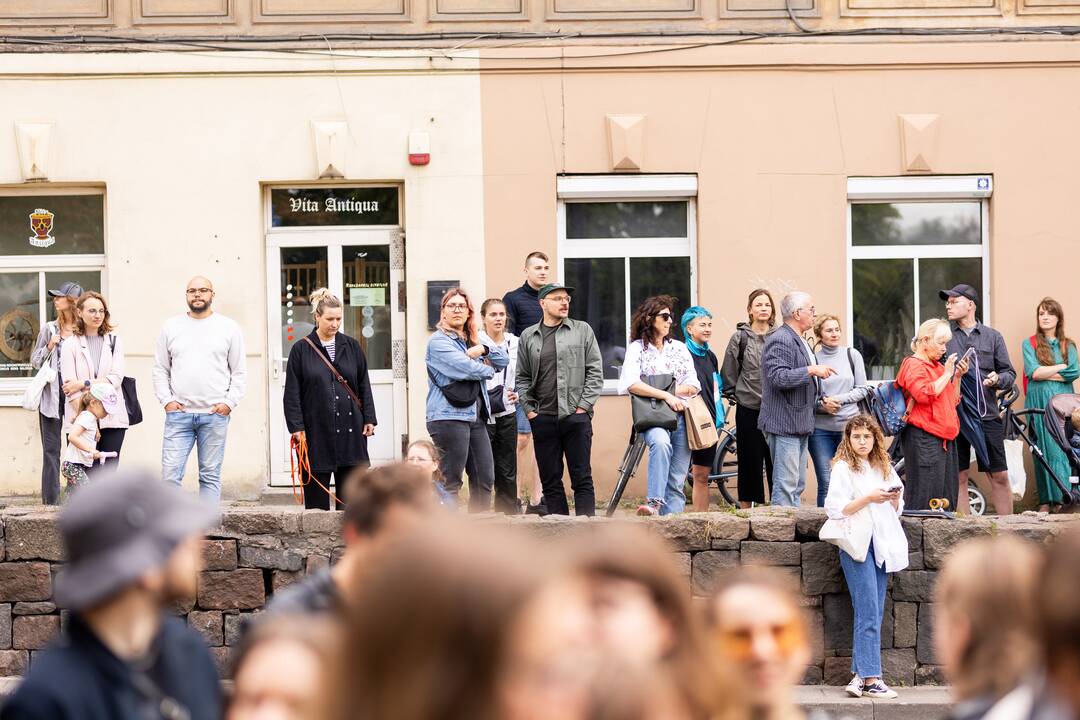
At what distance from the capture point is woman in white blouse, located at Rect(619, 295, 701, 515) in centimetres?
1090

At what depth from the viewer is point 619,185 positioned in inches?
573

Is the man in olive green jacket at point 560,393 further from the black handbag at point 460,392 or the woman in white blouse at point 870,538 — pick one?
the woman in white blouse at point 870,538

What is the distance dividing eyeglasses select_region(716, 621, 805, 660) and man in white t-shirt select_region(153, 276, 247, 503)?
8.14m

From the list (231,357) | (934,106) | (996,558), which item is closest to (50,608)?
(231,357)

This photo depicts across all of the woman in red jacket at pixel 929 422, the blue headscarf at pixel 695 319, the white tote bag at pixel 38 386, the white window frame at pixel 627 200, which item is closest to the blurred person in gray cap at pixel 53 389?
the white tote bag at pixel 38 386

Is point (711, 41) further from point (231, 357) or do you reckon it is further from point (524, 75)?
point (231, 357)

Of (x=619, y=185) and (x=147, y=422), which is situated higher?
(x=619, y=185)

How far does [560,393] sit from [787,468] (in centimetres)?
187

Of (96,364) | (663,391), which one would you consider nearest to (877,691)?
(663,391)

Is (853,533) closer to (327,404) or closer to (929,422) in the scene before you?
(929,422)

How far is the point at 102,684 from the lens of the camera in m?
3.03

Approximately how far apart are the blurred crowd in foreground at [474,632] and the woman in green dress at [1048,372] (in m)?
10.6

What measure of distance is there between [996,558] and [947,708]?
5236 millimetres

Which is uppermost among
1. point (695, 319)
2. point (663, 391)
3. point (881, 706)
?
point (695, 319)
